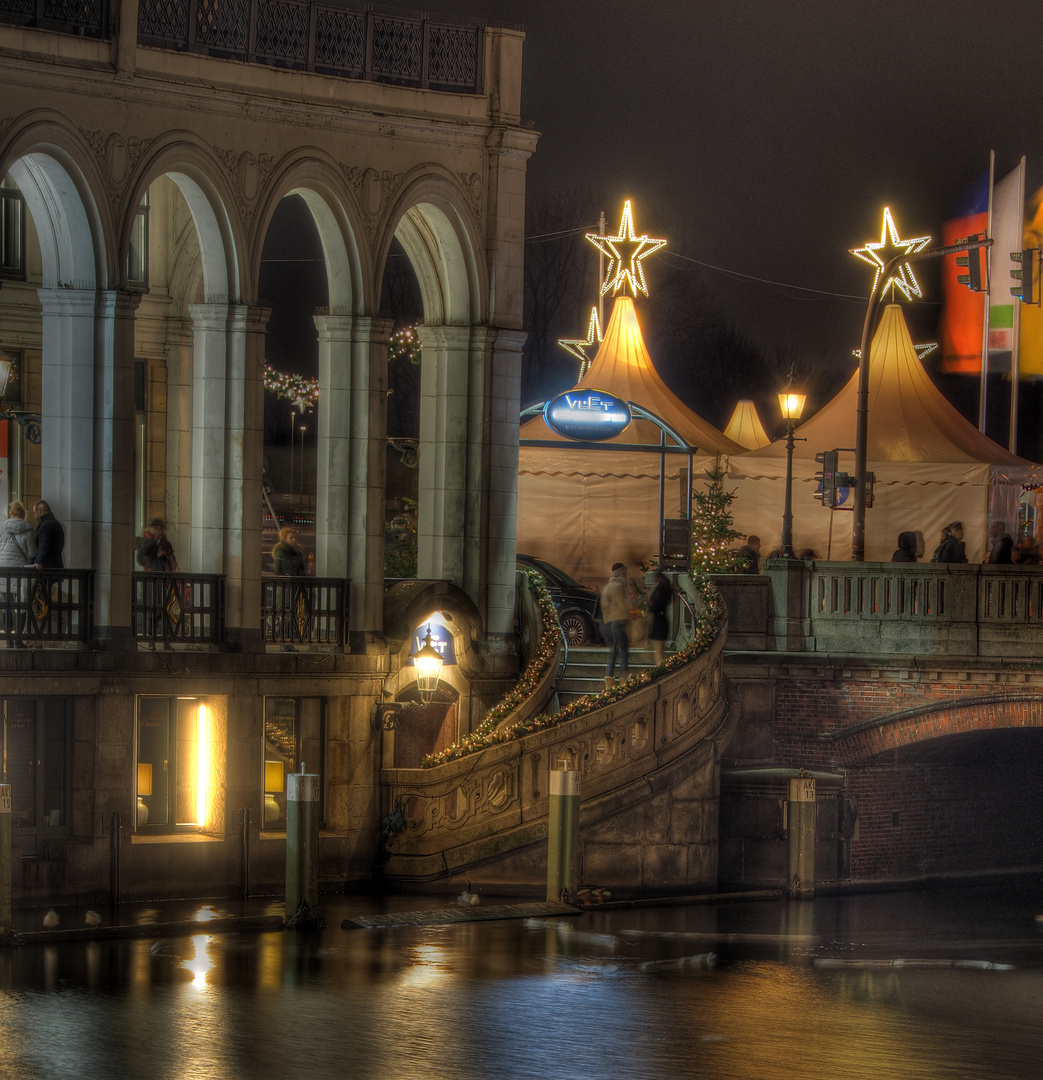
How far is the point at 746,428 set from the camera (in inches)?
1892

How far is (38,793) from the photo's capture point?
878 inches

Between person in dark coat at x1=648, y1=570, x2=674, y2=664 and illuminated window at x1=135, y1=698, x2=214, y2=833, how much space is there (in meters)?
6.47

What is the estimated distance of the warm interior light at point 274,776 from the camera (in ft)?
79.7

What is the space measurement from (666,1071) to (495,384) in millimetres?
13426

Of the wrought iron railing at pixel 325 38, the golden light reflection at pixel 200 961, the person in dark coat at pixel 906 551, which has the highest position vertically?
the wrought iron railing at pixel 325 38

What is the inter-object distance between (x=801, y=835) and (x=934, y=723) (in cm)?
265

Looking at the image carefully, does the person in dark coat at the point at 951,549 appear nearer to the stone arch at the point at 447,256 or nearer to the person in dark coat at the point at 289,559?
the stone arch at the point at 447,256

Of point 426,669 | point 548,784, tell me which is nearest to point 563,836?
point 548,784

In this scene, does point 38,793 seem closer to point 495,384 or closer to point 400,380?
point 495,384

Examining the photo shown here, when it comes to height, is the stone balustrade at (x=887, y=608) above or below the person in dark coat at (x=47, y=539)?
below

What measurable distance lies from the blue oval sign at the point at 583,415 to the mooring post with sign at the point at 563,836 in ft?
32.0

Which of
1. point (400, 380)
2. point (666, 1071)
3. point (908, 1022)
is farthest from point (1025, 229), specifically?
point (666, 1071)

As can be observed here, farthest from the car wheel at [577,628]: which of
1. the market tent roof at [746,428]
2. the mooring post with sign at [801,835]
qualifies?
the market tent roof at [746,428]

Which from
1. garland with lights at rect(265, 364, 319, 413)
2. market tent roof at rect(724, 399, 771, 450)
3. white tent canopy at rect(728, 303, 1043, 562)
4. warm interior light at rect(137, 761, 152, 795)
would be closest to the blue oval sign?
garland with lights at rect(265, 364, 319, 413)
